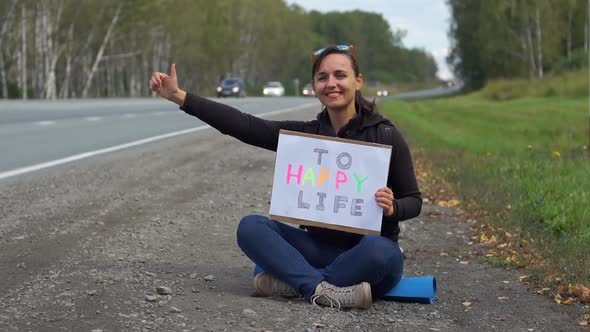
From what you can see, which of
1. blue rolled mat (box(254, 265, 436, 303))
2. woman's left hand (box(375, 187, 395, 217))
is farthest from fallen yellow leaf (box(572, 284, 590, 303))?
woman's left hand (box(375, 187, 395, 217))

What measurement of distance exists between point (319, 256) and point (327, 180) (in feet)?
1.59

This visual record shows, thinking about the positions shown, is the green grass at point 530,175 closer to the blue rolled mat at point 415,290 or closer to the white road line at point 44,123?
the blue rolled mat at point 415,290

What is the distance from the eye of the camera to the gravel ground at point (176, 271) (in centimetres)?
521

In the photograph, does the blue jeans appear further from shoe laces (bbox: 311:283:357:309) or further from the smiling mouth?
the smiling mouth

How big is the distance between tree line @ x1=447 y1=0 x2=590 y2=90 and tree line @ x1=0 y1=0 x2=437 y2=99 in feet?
85.5

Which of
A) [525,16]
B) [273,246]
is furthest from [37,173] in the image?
[525,16]

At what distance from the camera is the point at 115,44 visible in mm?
85188

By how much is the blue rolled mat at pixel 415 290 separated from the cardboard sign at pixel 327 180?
0.39m

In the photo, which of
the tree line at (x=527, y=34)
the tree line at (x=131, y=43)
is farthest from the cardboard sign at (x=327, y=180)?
the tree line at (x=527, y=34)

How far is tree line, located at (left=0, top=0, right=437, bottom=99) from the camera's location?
65.4 meters

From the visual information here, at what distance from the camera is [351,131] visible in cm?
585

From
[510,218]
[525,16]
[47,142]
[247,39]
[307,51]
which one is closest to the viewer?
[510,218]

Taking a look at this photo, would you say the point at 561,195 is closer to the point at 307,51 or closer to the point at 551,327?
the point at 551,327

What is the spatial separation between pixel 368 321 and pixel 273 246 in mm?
777
